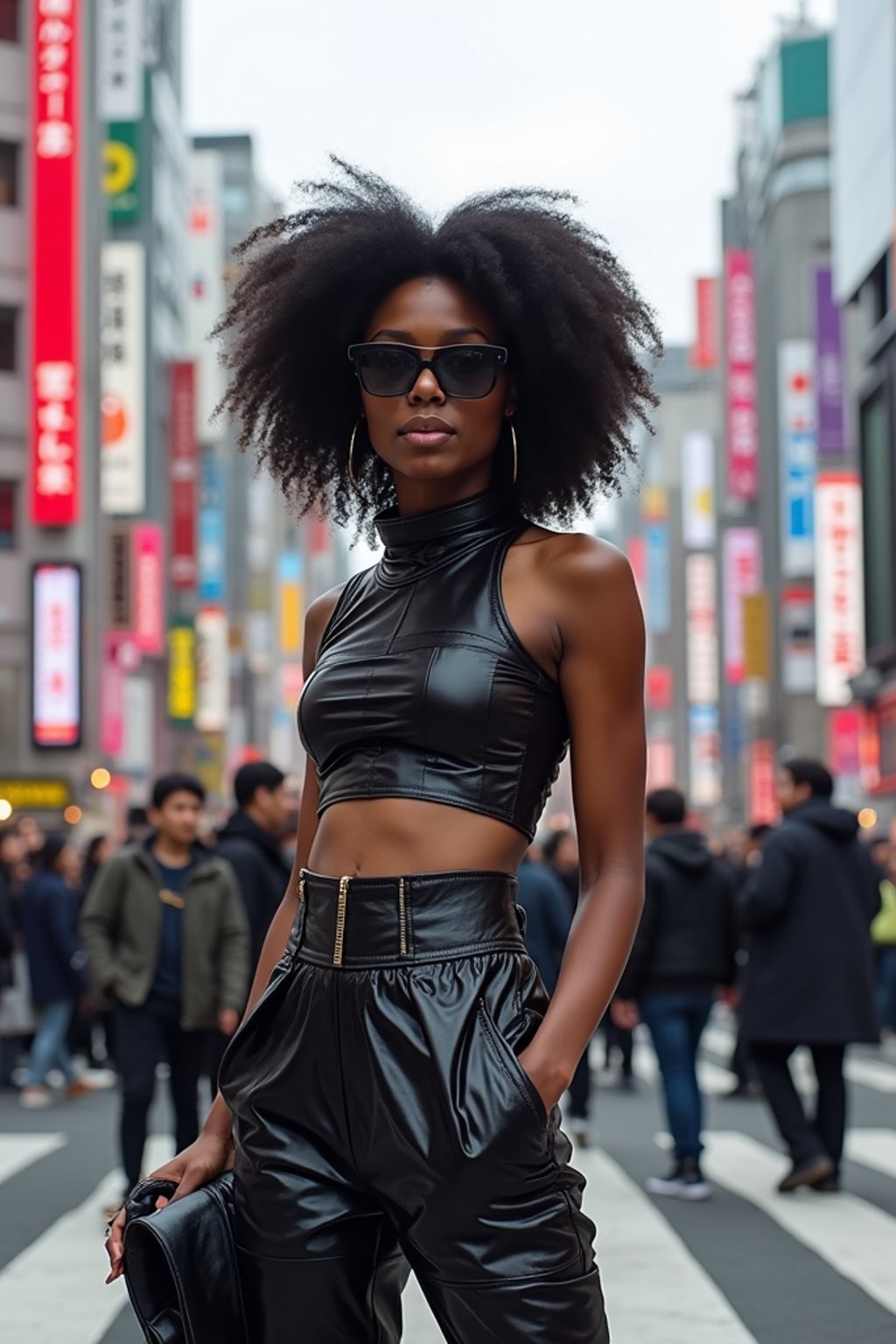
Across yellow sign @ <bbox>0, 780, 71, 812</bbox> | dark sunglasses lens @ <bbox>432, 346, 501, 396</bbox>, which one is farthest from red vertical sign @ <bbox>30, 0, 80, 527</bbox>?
dark sunglasses lens @ <bbox>432, 346, 501, 396</bbox>

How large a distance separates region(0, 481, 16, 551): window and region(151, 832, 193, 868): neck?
1212 inches

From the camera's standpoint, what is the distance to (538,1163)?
285 centimetres

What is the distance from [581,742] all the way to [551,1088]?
49 centimetres

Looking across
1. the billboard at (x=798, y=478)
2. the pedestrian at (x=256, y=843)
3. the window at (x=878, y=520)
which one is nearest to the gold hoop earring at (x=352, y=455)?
the pedestrian at (x=256, y=843)

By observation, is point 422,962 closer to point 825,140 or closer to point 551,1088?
point 551,1088

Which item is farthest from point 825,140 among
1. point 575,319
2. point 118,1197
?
point 575,319

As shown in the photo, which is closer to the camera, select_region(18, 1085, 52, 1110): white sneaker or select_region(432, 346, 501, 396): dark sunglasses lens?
select_region(432, 346, 501, 396): dark sunglasses lens

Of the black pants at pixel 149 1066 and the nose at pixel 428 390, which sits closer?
the nose at pixel 428 390

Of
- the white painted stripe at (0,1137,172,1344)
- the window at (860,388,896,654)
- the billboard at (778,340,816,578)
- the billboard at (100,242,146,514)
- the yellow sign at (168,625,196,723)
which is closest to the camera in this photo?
the white painted stripe at (0,1137,172,1344)

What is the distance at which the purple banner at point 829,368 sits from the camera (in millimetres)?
54688

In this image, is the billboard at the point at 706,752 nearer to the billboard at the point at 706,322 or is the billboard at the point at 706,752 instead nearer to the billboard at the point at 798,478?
the billboard at the point at 706,322

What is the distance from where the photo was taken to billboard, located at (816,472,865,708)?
50094 mm

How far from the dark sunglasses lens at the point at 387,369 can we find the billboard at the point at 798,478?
56066 mm

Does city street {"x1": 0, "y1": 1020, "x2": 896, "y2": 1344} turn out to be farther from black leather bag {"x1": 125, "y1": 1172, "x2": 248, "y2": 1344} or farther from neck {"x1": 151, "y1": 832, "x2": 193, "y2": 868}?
black leather bag {"x1": 125, "y1": 1172, "x2": 248, "y2": 1344}
